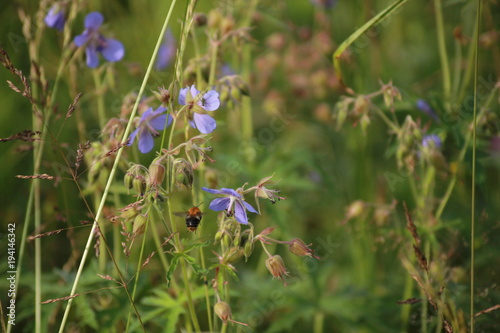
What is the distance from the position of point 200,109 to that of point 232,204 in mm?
244

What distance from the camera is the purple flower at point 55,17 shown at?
6.93 ft

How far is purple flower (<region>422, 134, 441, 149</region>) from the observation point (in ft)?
6.65

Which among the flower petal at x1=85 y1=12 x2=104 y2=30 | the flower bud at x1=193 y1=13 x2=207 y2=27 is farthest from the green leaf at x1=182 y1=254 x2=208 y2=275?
the flower petal at x1=85 y1=12 x2=104 y2=30

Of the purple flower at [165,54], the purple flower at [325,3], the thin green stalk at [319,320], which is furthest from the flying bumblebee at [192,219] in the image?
the purple flower at [325,3]

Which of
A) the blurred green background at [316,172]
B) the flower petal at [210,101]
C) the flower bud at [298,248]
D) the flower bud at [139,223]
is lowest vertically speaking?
the blurred green background at [316,172]

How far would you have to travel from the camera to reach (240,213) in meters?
1.39

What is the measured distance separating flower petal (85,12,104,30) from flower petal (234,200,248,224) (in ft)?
3.45

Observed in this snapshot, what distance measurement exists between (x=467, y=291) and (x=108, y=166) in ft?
4.67

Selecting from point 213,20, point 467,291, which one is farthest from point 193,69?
point 467,291

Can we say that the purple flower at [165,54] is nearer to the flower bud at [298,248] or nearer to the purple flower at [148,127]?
the purple flower at [148,127]

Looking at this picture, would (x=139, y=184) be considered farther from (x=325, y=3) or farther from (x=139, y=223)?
(x=325, y=3)

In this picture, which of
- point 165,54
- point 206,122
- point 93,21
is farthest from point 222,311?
point 165,54

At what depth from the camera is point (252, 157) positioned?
2.77m

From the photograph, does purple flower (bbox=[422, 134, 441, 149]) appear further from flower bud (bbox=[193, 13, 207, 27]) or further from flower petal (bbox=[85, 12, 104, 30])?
flower petal (bbox=[85, 12, 104, 30])
